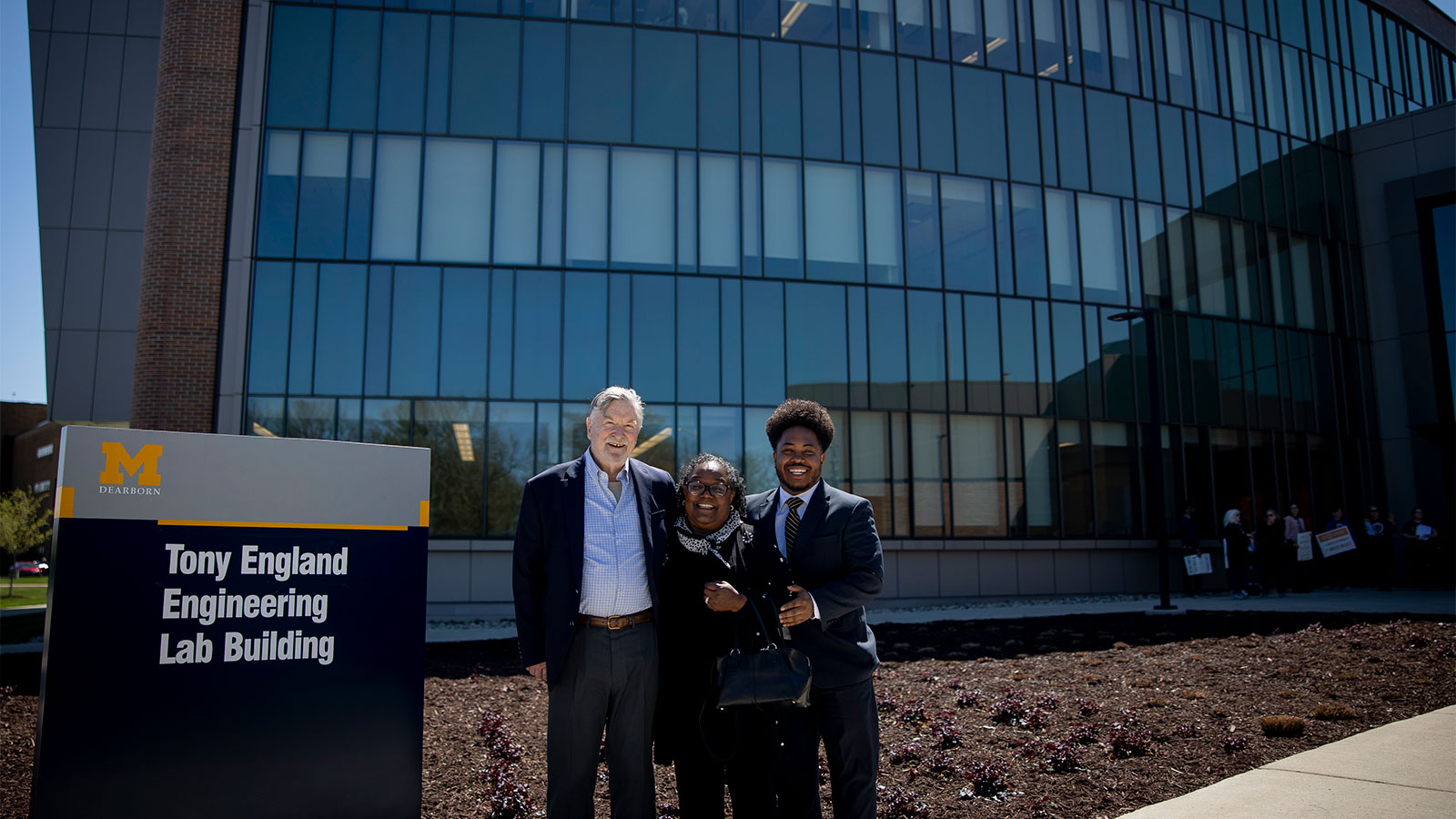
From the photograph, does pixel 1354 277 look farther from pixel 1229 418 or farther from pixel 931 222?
pixel 931 222

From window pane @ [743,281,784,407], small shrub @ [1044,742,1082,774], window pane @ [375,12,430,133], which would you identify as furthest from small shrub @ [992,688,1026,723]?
window pane @ [375,12,430,133]

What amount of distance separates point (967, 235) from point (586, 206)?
8.00 metres

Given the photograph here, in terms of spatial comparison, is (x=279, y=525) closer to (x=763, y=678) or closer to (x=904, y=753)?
(x=763, y=678)

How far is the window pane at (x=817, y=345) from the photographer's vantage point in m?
17.9

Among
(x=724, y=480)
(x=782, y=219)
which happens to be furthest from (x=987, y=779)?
(x=782, y=219)

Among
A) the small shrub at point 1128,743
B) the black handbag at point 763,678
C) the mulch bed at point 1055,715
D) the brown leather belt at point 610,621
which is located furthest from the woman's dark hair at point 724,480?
the small shrub at point 1128,743

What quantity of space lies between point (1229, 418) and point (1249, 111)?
26.0 feet

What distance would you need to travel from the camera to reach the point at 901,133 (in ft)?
63.0

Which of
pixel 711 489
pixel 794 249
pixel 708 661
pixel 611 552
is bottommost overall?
pixel 708 661

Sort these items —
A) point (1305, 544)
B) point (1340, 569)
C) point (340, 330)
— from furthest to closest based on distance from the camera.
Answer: point (1340, 569)
point (1305, 544)
point (340, 330)

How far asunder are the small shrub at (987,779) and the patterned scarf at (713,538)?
224 centimetres

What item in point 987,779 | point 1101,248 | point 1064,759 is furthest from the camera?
point 1101,248

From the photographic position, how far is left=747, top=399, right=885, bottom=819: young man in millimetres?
3732

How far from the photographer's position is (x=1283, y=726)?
5859 mm
